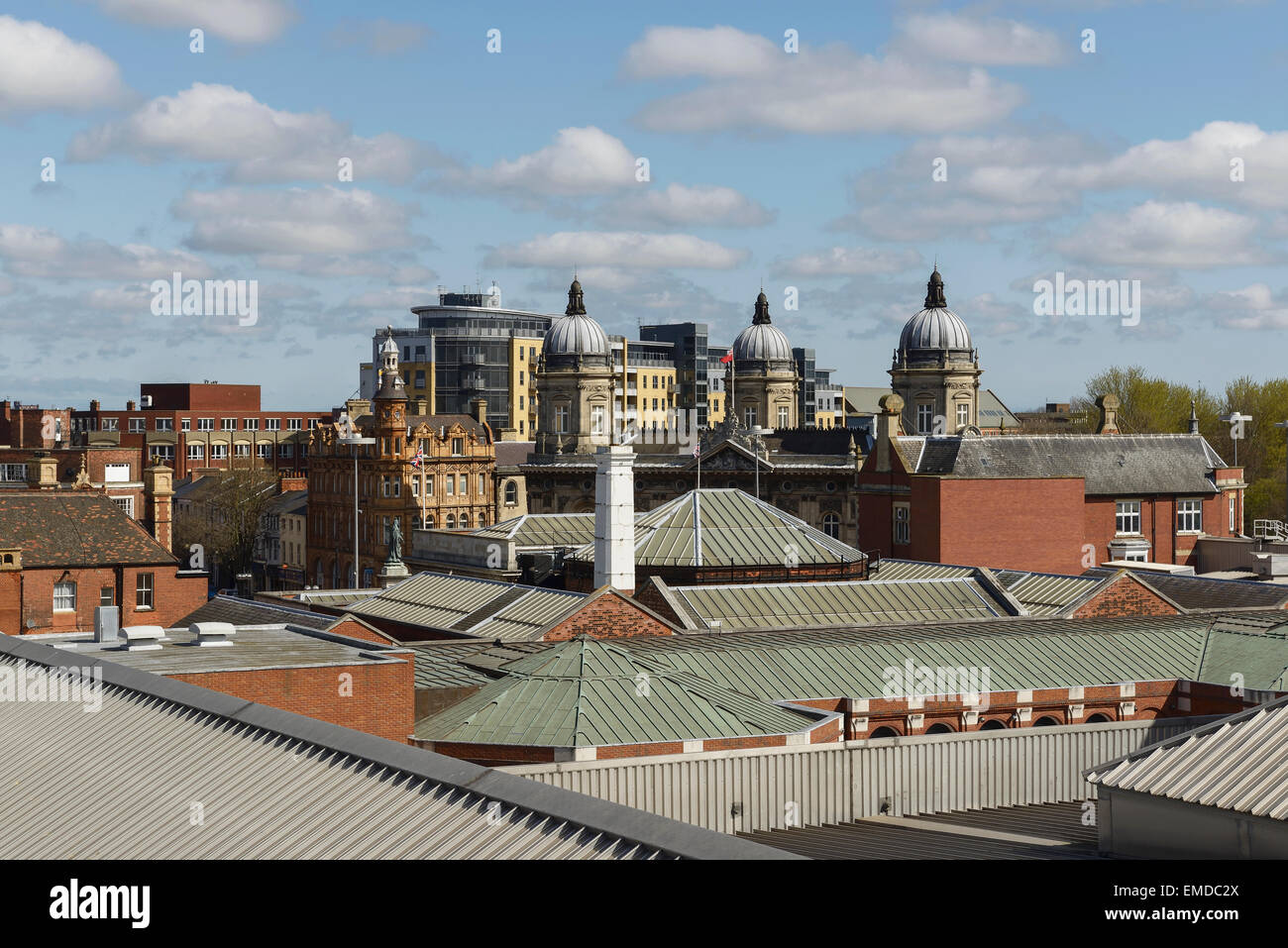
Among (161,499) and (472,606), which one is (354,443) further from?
(472,606)

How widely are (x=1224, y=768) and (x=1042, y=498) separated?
168 feet

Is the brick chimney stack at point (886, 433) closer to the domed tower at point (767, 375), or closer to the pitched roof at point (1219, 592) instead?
the pitched roof at point (1219, 592)

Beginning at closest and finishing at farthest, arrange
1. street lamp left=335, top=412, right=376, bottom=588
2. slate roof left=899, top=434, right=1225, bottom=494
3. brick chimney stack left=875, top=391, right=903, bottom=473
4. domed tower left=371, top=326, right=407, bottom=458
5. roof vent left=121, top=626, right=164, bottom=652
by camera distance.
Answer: roof vent left=121, top=626, right=164, bottom=652 → slate roof left=899, top=434, right=1225, bottom=494 → brick chimney stack left=875, top=391, right=903, bottom=473 → street lamp left=335, top=412, right=376, bottom=588 → domed tower left=371, top=326, right=407, bottom=458

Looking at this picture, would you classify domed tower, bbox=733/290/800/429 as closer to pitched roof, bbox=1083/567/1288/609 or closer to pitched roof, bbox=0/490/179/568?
pitched roof, bbox=0/490/179/568

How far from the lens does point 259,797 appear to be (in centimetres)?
1828

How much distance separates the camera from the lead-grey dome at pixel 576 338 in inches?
4547

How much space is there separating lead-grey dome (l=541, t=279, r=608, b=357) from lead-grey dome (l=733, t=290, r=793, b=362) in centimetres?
1203

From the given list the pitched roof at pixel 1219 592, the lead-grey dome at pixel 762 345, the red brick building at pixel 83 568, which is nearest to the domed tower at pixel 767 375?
the lead-grey dome at pixel 762 345

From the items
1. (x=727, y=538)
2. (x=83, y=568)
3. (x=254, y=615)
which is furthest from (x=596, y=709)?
(x=83, y=568)

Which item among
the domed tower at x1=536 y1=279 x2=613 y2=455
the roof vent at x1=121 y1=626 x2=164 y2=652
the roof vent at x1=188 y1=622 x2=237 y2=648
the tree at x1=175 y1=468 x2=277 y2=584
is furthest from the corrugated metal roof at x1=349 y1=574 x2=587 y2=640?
the tree at x1=175 y1=468 x2=277 y2=584

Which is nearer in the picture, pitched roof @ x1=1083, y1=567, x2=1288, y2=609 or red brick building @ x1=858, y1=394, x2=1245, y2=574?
pitched roof @ x1=1083, y1=567, x2=1288, y2=609

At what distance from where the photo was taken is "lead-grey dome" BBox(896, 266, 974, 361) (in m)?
109

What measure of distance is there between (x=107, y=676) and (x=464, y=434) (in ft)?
289

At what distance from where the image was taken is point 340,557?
111 m
